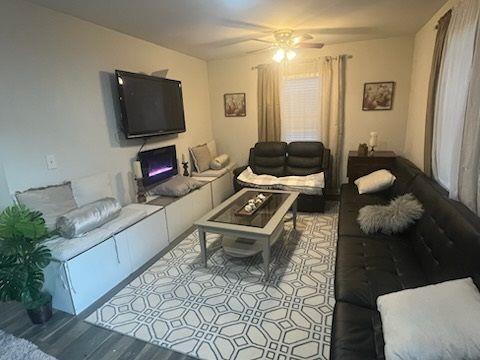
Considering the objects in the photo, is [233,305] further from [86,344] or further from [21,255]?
[21,255]

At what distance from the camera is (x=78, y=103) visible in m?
2.72

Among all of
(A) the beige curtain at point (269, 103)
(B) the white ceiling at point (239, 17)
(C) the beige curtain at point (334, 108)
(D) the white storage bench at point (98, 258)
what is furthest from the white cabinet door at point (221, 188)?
(B) the white ceiling at point (239, 17)

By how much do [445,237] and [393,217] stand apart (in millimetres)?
626

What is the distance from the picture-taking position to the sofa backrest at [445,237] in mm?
1421

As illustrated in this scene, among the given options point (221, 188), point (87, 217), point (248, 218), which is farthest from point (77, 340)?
point (221, 188)

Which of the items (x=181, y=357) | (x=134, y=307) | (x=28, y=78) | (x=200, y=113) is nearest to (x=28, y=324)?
(x=134, y=307)

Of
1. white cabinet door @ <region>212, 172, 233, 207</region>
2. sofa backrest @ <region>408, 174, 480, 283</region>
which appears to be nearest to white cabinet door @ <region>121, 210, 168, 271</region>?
white cabinet door @ <region>212, 172, 233, 207</region>

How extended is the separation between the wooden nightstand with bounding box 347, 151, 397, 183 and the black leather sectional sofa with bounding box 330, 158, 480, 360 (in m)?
1.21

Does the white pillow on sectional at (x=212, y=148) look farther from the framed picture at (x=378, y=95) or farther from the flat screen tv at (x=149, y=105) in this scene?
the framed picture at (x=378, y=95)

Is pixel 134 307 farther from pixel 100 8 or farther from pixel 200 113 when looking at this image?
pixel 200 113

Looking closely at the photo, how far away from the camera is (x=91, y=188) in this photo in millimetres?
2688

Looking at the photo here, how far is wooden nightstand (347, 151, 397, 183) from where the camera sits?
3.79 meters

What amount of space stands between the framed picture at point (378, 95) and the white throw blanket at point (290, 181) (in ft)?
4.50

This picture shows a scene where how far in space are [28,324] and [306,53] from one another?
4.78m
